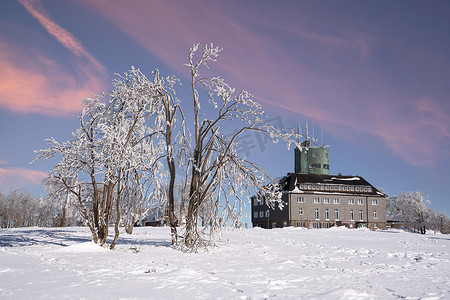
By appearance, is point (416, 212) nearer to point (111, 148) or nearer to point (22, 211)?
point (111, 148)

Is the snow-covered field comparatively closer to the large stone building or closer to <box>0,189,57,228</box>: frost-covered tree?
the large stone building

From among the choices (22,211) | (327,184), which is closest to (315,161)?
(327,184)

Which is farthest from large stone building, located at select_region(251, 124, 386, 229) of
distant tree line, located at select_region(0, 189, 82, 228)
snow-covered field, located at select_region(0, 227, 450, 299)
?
snow-covered field, located at select_region(0, 227, 450, 299)

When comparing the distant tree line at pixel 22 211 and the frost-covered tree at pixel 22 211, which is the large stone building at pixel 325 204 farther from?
the frost-covered tree at pixel 22 211

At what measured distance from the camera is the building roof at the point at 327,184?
66625 millimetres

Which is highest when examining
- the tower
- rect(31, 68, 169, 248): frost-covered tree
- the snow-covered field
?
the tower

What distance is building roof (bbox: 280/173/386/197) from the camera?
66.6 meters

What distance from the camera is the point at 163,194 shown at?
56.5ft

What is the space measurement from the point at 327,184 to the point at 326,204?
3839 mm

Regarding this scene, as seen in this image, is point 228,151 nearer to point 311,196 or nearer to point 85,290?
point 85,290

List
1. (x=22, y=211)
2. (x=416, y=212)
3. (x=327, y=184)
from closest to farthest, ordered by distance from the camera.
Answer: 1. (x=416, y=212)
2. (x=327, y=184)
3. (x=22, y=211)

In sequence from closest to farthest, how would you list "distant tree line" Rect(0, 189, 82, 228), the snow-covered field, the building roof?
the snow-covered field
the building roof
"distant tree line" Rect(0, 189, 82, 228)

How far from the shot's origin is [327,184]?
6819cm

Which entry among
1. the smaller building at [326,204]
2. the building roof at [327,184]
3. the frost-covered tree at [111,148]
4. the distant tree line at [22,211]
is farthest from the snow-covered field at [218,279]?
the distant tree line at [22,211]
